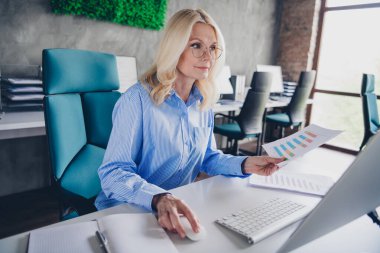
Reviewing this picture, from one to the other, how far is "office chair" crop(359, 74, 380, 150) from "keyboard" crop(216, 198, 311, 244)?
288cm

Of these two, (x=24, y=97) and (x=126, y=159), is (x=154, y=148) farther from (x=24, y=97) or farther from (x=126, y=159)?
(x=24, y=97)

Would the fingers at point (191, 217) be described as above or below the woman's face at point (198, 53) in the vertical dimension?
below

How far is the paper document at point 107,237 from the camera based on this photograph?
61cm

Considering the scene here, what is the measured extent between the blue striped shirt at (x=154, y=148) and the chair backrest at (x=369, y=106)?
2.74m

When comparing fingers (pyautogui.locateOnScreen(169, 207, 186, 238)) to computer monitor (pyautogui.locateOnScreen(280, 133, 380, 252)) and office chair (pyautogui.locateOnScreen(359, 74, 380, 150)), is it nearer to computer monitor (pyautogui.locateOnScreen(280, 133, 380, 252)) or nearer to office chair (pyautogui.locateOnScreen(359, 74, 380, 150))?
computer monitor (pyautogui.locateOnScreen(280, 133, 380, 252))

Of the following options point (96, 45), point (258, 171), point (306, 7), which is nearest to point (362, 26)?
point (306, 7)

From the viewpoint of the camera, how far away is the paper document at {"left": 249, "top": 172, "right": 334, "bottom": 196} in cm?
103

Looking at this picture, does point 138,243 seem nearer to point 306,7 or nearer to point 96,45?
point 96,45

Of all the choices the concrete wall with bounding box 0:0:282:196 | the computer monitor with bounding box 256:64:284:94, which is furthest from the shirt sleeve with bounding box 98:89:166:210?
the computer monitor with bounding box 256:64:284:94

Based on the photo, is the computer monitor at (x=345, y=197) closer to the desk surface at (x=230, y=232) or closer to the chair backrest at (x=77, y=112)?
the desk surface at (x=230, y=232)

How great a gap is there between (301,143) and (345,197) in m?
0.43

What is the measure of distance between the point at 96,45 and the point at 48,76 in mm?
2028

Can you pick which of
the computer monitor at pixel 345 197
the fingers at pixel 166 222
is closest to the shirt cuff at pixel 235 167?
the fingers at pixel 166 222

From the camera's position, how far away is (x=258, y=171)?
1077 millimetres
